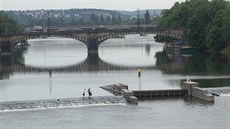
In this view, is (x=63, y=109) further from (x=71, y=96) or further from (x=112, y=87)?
(x=112, y=87)

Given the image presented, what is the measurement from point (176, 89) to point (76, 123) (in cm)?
1968

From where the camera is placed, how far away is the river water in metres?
60.2

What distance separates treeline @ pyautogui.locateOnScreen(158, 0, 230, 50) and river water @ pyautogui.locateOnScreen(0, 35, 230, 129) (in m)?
7.00

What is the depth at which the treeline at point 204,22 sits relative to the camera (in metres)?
138

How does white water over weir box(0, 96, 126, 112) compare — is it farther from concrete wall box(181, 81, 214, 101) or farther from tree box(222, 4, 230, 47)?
tree box(222, 4, 230, 47)

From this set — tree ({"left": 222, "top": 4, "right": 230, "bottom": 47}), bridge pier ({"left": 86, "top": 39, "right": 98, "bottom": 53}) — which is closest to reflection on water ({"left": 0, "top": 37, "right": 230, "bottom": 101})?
tree ({"left": 222, "top": 4, "right": 230, "bottom": 47})

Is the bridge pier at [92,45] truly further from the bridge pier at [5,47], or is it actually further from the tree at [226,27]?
the tree at [226,27]

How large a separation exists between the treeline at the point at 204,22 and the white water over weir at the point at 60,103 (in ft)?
220

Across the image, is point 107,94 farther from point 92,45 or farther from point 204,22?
point 92,45

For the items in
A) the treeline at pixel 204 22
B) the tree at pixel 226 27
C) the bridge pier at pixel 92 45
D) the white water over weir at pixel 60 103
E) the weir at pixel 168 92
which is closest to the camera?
the white water over weir at pixel 60 103

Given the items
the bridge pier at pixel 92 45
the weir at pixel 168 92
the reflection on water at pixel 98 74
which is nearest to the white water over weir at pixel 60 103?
the weir at pixel 168 92

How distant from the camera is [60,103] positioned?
69.0m

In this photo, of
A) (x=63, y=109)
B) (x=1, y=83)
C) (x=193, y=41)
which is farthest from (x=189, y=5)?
(x=63, y=109)

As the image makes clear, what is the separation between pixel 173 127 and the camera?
189 feet
